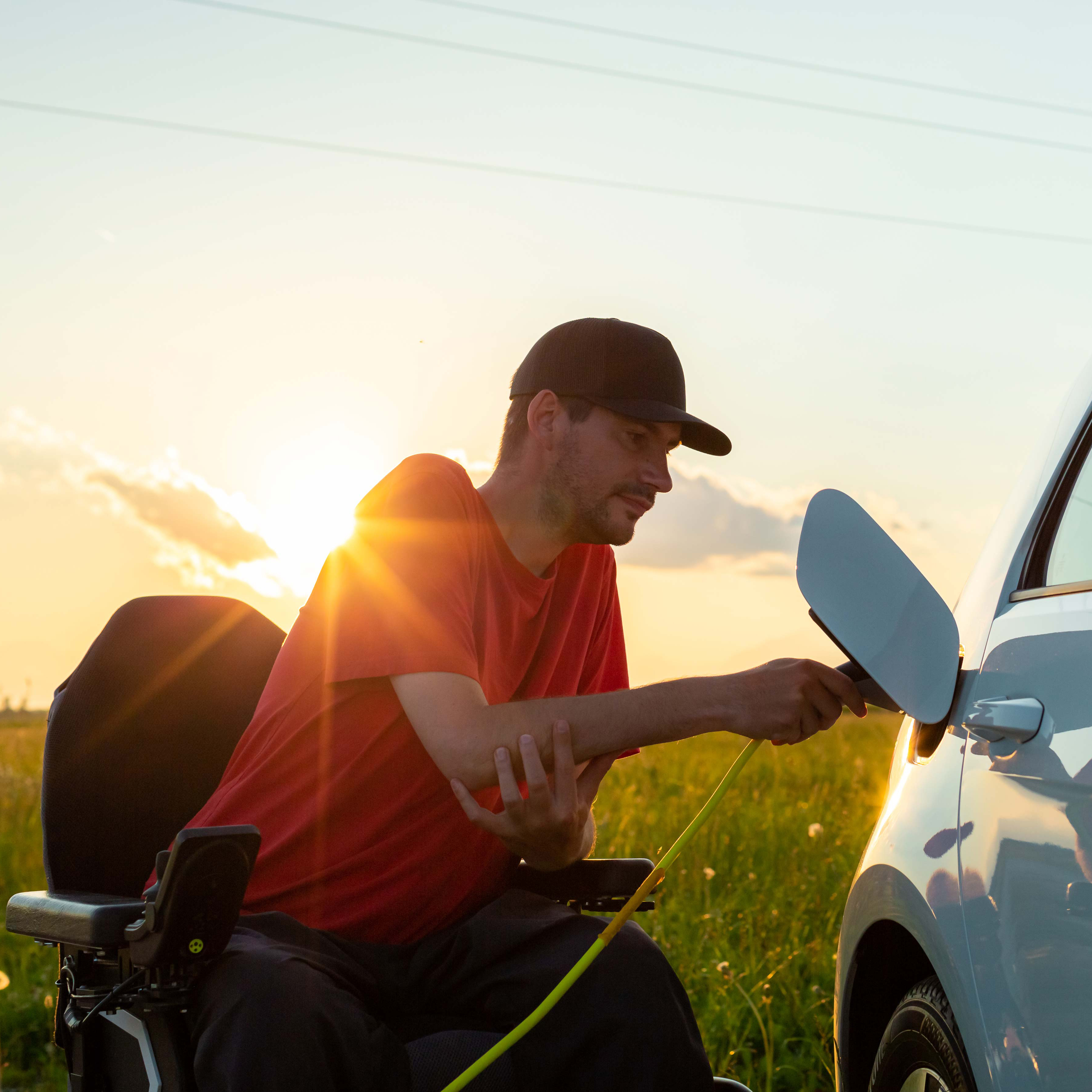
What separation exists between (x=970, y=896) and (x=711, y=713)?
0.54m

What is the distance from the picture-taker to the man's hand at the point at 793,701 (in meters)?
1.89

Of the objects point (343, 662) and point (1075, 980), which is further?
point (343, 662)

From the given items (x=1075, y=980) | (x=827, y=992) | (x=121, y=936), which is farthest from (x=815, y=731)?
(x=827, y=992)

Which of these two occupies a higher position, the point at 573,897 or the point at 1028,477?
the point at 1028,477

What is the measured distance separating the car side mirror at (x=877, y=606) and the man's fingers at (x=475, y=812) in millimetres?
718

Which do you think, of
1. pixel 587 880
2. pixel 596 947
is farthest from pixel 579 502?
pixel 596 947

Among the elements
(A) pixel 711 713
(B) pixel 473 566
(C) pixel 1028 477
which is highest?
(C) pixel 1028 477

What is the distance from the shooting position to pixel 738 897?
15.5ft

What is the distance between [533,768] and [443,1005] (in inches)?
20.8

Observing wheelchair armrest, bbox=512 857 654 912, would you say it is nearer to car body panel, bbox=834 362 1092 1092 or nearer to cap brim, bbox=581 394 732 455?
car body panel, bbox=834 362 1092 1092

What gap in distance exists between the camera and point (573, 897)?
2506mm

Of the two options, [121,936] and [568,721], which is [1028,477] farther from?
[121,936]

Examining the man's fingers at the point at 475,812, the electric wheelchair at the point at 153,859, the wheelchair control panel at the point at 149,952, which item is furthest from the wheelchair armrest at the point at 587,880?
the wheelchair control panel at the point at 149,952

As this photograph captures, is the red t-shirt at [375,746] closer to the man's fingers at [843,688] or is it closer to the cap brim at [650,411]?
the cap brim at [650,411]
